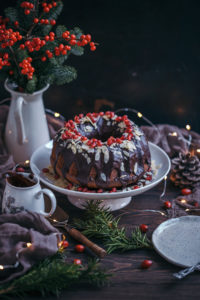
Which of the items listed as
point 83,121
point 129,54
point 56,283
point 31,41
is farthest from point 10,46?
point 56,283

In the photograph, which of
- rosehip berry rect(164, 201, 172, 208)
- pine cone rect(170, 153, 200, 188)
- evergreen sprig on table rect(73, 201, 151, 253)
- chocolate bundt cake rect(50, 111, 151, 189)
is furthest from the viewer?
pine cone rect(170, 153, 200, 188)

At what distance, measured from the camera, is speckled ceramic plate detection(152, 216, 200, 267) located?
5.02 feet

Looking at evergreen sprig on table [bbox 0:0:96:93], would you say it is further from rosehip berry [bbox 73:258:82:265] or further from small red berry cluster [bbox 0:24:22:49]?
rosehip berry [bbox 73:258:82:265]

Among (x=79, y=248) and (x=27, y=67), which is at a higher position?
(x=27, y=67)

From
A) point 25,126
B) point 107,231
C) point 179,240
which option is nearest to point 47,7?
point 25,126

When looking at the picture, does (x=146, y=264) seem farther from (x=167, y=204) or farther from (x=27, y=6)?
(x=27, y=6)

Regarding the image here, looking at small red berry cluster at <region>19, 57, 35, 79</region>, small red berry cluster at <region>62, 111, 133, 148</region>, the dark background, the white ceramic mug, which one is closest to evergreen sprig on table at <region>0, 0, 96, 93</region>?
small red berry cluster at <region>19, 57, 35, 79</region>

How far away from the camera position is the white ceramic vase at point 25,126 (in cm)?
197

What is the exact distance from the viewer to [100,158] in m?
1.72

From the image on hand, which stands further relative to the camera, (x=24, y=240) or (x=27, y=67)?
(x=27, y=67)

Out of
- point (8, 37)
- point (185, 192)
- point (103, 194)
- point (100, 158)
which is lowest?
point (185, 192)

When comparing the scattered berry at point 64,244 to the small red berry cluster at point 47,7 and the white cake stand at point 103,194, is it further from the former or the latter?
the small red berry cluster at point 47,7

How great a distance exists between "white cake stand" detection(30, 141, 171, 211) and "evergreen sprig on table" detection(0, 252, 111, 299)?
0.30 m

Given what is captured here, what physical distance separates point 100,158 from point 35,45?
19.0 inches
